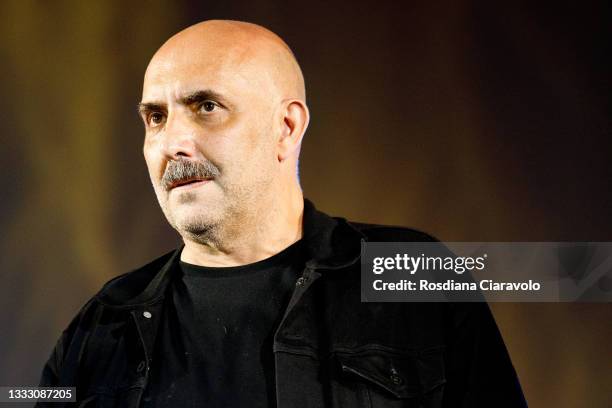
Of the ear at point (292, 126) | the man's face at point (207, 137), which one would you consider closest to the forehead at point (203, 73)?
the man's face at point (207, 137)

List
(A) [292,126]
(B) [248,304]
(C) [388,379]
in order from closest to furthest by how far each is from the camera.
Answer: (C) [388,379], (B) [248,304], (A) [292,126]

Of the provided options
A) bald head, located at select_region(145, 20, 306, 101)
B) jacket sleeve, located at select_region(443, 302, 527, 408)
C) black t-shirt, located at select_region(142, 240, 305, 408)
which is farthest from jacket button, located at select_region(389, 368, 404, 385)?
bald head, located at select_region(145, 20, 306, 101)

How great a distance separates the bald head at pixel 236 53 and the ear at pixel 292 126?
0.07 feet

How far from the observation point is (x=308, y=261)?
6.31ft

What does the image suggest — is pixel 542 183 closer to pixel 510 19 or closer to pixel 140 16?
pixel 510 19

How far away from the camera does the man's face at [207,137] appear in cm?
187

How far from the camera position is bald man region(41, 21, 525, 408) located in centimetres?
181

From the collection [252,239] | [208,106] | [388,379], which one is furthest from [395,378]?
[208,106]

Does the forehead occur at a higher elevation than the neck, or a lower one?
higher

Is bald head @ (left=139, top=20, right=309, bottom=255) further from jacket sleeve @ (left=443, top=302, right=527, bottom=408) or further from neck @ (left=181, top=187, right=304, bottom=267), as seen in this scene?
jacket sleeve @ (left=443, top=302, right=527, bottom=408)

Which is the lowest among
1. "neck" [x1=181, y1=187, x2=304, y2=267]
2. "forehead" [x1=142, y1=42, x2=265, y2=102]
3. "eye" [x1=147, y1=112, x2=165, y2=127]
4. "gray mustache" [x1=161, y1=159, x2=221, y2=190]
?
"neck" [x1=181, y1=187, x2=304, y2=267]

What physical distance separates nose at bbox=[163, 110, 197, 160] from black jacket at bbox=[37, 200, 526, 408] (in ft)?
0.90

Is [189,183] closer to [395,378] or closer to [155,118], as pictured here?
[155,118]

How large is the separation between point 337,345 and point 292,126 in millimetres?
487
